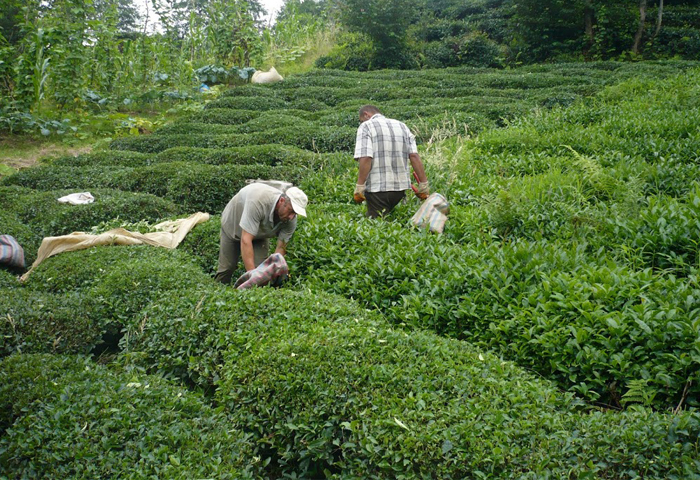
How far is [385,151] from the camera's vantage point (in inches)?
288

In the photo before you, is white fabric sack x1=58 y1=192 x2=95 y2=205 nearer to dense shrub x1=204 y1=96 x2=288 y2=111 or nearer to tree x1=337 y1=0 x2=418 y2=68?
dense shrub x1=204 y1=96 x2=288 y2=111

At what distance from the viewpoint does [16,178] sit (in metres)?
11.0

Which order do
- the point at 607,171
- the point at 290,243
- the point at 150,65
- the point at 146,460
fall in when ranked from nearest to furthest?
1. the point at 146,460
2. the point at 290,243
3. the point at 607,171
4. the point at 150,65

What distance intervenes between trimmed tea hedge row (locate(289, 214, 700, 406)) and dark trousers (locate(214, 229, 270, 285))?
384mm

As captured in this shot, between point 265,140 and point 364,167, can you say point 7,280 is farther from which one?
point 265,140

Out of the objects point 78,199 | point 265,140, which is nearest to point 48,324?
point 78,199

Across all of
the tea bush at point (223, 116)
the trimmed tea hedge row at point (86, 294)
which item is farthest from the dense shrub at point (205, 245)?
the tea bush at point (223, 116)

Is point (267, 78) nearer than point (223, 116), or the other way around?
point (223, 116)

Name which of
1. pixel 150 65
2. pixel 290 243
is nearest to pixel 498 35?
pixel 150 65

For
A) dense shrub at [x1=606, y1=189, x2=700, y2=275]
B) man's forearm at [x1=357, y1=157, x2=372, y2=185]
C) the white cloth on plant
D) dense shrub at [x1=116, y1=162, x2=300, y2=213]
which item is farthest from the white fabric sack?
the white cloth on plant

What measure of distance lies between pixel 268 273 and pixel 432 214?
2272 millimetres

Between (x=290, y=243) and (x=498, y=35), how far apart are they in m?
25.4

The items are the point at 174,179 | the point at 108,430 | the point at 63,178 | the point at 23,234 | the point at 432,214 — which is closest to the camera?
the point at 108,430

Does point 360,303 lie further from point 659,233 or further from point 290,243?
point 659,233
